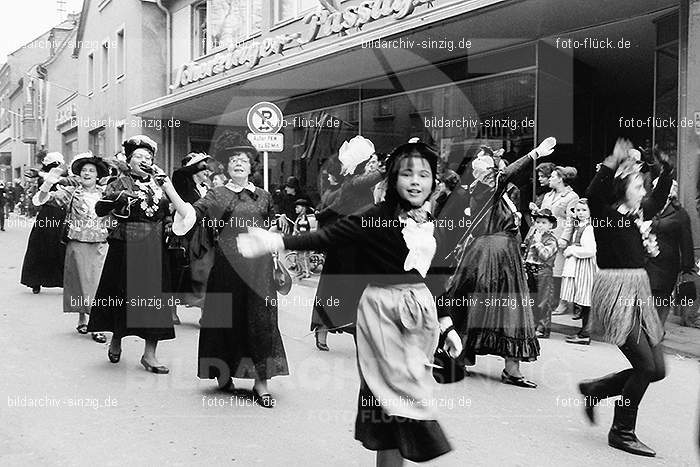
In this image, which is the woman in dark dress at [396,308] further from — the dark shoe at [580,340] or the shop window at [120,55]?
the shop window at [120,55]

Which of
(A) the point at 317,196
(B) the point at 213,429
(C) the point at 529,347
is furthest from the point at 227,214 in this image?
(A) the point at 317,196

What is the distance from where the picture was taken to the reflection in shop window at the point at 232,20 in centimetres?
1898

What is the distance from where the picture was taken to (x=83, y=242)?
796 centimetres

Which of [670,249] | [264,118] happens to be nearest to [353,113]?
[264,118]

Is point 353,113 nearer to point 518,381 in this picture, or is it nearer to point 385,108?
point 385,108

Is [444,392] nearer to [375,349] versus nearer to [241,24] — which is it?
[375,349]

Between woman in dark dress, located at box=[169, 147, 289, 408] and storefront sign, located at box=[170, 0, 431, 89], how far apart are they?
6.87m

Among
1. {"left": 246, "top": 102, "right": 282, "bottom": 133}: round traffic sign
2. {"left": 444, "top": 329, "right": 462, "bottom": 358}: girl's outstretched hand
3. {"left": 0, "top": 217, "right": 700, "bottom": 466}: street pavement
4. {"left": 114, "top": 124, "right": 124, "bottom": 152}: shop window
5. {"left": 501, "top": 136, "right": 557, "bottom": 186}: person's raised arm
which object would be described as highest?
{"left": 114, "top": 124, "right": 124, "bottom": 152}: shop window

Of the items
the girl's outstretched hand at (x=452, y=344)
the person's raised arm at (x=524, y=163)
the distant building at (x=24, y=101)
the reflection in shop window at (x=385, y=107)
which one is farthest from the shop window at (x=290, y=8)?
the distant building at (x=24, y=101)

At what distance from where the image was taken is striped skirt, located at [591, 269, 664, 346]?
4352mm

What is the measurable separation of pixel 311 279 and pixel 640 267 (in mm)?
9174

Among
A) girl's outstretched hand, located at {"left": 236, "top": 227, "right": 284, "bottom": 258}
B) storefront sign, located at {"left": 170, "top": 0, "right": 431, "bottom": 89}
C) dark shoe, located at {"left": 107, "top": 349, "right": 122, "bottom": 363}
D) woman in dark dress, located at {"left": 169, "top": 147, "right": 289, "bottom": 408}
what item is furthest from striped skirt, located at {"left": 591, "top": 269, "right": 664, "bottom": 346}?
storefront sign, located at {"left": 170, "top": 0, "right": 431, "bottom": 89}

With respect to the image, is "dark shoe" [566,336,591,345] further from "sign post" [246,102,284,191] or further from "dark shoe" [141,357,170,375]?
"sign post" [246,102,284,191]

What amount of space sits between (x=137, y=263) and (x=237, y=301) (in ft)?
4.19
